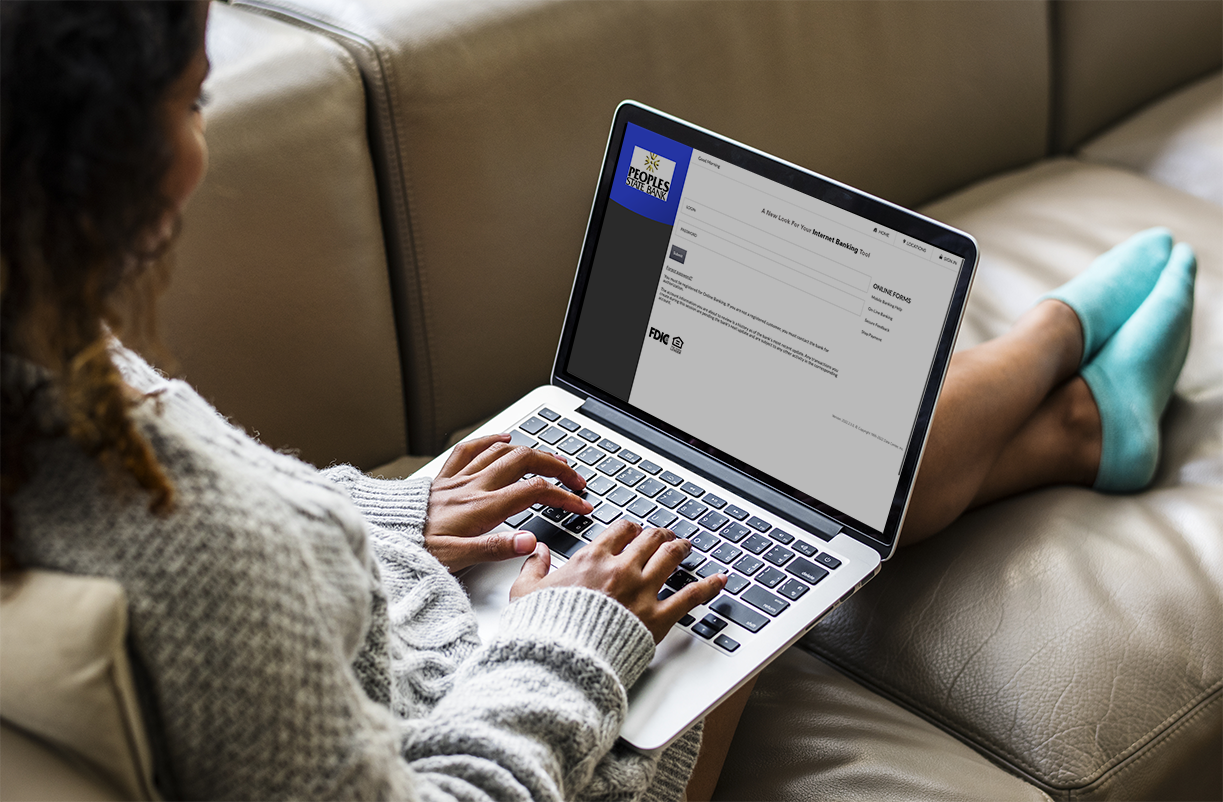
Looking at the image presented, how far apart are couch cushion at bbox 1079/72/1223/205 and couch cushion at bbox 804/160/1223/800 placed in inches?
22.7

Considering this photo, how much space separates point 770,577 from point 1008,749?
0.80 feet

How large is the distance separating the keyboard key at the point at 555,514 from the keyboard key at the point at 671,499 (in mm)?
82

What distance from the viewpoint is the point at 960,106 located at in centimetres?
156

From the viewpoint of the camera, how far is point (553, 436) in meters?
0.99

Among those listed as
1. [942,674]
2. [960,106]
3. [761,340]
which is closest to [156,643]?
[761,340]

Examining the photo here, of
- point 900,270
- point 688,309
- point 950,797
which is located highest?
point 900,270

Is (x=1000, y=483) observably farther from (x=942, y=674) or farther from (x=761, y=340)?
(x=761, y=340)

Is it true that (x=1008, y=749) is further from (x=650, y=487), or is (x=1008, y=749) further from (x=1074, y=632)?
(x=650, y=487)

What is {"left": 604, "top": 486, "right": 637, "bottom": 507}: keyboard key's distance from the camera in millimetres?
922

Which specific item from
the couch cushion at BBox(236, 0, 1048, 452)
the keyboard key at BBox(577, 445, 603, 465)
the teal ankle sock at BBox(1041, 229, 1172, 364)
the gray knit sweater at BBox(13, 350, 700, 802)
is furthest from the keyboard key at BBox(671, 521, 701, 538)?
the teal ankle sock at BBox(1041, 229, 1172, 364)

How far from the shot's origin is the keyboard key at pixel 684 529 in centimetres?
89

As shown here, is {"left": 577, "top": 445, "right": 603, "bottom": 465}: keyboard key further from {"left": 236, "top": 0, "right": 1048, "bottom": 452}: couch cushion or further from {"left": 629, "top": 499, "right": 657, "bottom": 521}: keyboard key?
{"left": 236, "top": 0, "right": 1048, "bottom": 452}: couch cushion

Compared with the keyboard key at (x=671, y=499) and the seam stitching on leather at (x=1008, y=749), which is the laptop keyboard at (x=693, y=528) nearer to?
the keyboard key at (x=671, y=499)

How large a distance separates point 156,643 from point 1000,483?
0.85 meters
